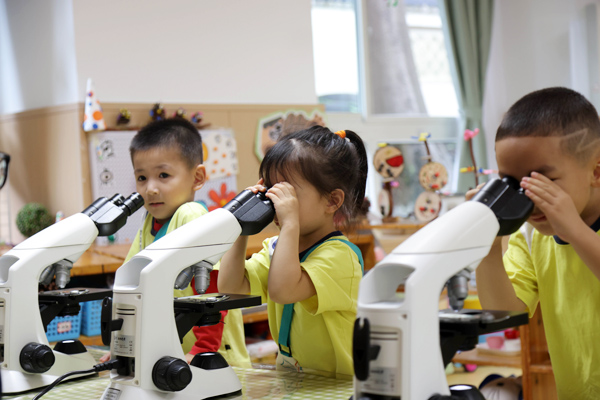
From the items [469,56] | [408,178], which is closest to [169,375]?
[408,178]

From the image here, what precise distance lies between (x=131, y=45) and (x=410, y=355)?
2776 mm

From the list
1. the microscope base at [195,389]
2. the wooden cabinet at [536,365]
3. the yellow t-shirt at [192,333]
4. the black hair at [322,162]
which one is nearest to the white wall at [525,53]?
the wooden cabinet at [536,365]

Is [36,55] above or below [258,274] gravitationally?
above

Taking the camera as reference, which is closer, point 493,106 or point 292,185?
point 292,185

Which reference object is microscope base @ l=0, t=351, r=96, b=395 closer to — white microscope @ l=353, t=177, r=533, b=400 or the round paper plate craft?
white microscope @ l=353, t=177, r=533, b=400

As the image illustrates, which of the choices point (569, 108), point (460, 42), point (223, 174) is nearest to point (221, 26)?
point (223, 174)

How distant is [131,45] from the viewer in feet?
10.5

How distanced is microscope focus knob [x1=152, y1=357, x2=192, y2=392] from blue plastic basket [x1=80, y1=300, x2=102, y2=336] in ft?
4.76

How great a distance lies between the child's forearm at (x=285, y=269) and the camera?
3.60 feet

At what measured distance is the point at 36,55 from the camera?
331 centimetres

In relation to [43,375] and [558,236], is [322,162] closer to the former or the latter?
[558,236]

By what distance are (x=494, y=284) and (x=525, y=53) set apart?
13.9 ft

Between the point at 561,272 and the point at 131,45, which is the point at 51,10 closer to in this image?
the point at 131,45

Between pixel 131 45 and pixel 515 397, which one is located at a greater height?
pixel 131 45
